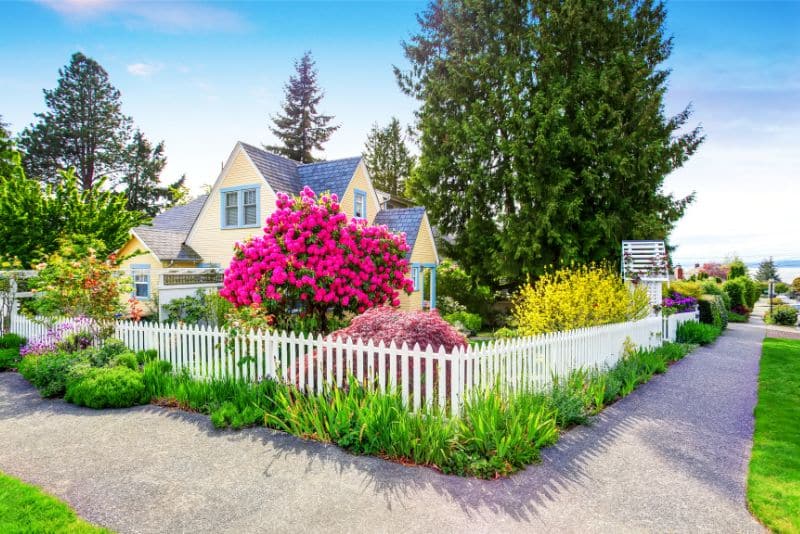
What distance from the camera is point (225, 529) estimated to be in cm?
344

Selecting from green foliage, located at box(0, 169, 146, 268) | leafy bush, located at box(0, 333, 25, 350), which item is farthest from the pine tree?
leafy bush, located at box(0, 333, 25, 350)

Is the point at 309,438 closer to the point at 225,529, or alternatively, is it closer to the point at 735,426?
the point at 225,529

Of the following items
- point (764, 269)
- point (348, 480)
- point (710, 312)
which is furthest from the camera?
point (764, 269)

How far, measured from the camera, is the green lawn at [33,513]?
3.37m

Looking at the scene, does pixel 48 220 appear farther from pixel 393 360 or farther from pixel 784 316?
pixel 784 316

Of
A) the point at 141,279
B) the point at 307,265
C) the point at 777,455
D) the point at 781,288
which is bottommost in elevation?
the point at 781,288

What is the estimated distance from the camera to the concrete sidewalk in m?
3.58

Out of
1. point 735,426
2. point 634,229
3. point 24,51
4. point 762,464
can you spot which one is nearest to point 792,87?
point 634,229

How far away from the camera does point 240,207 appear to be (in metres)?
16.6

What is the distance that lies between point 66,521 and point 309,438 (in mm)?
2411

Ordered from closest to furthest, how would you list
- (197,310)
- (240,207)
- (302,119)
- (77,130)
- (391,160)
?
1. (197,310)
2. (240,207)
3. (77,130)
4. (302,119)
5. (391,160)

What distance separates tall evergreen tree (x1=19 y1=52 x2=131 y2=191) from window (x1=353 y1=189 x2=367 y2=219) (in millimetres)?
26718

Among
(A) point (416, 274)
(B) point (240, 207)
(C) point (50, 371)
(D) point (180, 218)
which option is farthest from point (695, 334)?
(D) point (180, 218)

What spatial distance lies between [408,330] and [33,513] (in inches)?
170
